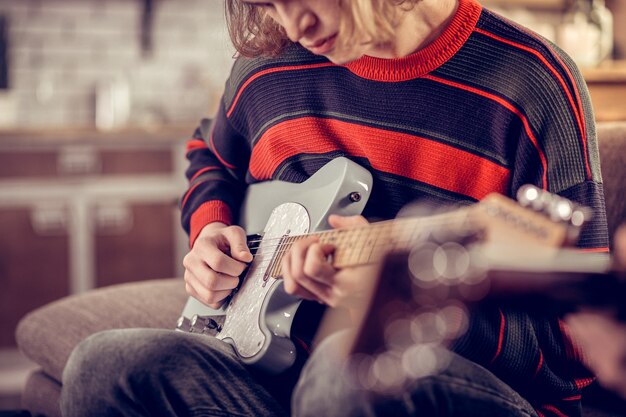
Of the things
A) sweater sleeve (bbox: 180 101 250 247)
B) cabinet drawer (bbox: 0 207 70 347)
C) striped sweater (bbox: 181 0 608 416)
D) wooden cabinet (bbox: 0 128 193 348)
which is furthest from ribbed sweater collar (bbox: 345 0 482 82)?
cabinet drawer (bbox: 0 207 70 347)

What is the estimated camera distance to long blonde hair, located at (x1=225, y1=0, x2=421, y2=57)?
0.83 meters

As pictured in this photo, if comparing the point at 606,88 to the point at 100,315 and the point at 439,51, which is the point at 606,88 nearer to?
the point at 439,51

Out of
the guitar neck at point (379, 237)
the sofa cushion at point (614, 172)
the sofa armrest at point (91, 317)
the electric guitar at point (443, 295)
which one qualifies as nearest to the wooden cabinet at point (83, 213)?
the sofa armrest at point (91, 317)

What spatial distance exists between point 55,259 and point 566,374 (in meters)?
2.17

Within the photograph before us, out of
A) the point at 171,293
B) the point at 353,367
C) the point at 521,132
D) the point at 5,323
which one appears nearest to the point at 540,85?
the point at 521,132

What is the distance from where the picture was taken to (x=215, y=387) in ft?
2.81

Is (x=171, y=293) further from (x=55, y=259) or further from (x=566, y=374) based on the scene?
(x=55, y=259)

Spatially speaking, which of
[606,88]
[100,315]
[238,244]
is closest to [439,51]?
[238,244]

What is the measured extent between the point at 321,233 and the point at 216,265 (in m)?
0.25

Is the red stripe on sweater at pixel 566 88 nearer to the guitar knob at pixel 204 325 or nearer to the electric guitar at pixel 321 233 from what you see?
the electric guitar at pixel 321 233

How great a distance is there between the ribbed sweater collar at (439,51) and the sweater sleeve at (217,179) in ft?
1.19

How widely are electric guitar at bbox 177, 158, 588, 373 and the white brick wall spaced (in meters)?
2.06

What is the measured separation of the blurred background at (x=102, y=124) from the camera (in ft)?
8.46

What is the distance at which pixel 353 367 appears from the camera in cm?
62
